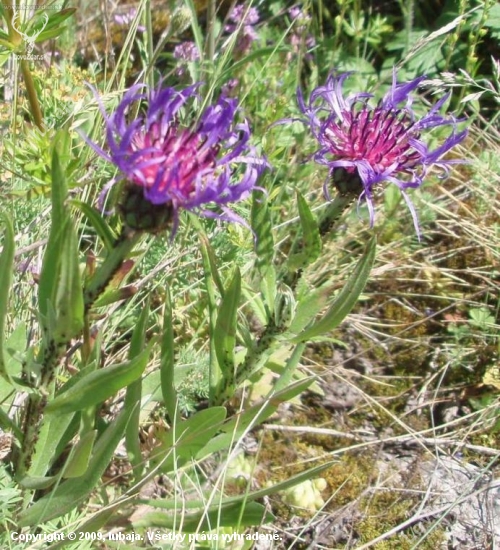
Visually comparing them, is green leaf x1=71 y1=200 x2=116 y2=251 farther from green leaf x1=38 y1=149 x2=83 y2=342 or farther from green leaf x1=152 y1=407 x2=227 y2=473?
green leaf x1=152 y1=407 x2=227 y2=473

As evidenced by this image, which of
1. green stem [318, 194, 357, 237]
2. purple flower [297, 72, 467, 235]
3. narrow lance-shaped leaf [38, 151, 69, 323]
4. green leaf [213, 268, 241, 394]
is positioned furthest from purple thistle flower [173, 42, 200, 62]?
narrow lance-shaped leaf [38, 151, 69, 323]

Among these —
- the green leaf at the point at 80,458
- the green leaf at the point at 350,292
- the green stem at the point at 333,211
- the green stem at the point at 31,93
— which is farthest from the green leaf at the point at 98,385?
the green stem at the point at 31,93

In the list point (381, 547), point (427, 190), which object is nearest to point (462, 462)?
point (381, 547)

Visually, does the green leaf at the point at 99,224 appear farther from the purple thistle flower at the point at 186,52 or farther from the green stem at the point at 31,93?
the purple thistle flower at the point at 186,52

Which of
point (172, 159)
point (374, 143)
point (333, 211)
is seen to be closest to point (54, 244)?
point (172, 159)

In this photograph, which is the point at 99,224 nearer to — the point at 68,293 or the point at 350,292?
the point at 68,293

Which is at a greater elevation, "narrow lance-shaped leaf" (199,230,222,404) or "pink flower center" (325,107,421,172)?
"pink flower center" (325,107,421,172)

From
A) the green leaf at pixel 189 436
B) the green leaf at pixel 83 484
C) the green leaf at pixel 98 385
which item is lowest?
the green leaf at pixel 189 436
